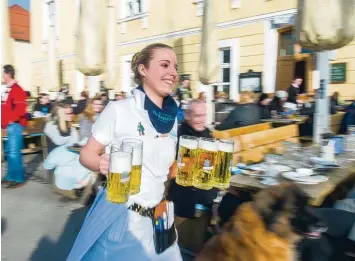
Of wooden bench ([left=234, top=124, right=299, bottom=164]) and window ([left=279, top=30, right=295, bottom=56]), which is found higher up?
→ window ([left=279, top=30, right=295, bottom=56])

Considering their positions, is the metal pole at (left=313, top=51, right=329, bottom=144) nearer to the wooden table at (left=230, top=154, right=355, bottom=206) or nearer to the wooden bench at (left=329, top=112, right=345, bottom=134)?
the wooden bench at (left=329, top=112, right=345, bottom=134)

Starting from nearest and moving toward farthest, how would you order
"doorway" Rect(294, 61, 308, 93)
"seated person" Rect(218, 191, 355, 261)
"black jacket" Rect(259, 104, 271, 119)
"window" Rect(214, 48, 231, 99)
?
"seated person" Rect(218, 191, 355, 261) < "black jacket" Rect(259, 104, 271, 119) < "doorway" Rect(294, 61, 308, 93) < "window" Rect(214, 48, 231, 99)

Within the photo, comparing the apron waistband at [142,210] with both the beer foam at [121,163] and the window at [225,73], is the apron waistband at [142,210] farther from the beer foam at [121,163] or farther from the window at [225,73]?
the window at [225,73]

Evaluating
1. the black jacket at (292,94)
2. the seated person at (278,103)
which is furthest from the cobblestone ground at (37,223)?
the black jacket at (292,94)

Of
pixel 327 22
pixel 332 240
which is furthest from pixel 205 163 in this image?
pixel 327 22

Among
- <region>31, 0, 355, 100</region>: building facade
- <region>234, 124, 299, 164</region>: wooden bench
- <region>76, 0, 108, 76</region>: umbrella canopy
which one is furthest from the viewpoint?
<region>31, 0, 355, 100</region>: building facade

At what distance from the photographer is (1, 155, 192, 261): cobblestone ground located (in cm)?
402

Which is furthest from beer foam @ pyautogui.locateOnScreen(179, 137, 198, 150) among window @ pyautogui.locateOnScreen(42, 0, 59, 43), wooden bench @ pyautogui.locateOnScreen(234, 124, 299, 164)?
window @ pyautogui.locateOnScreen(42, 0, 59, 43)

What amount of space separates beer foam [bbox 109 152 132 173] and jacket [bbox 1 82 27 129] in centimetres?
500

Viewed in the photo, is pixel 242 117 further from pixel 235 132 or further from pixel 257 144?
pixel 257 144

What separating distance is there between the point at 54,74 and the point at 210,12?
325 inches

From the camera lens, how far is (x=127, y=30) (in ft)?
57.3

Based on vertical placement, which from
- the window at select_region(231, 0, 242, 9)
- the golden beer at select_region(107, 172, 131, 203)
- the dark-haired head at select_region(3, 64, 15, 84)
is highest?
the window at select_region(231, 0, 242, 9)

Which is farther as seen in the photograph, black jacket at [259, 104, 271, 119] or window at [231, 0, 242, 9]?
window at [231, 0, 242, 9]
